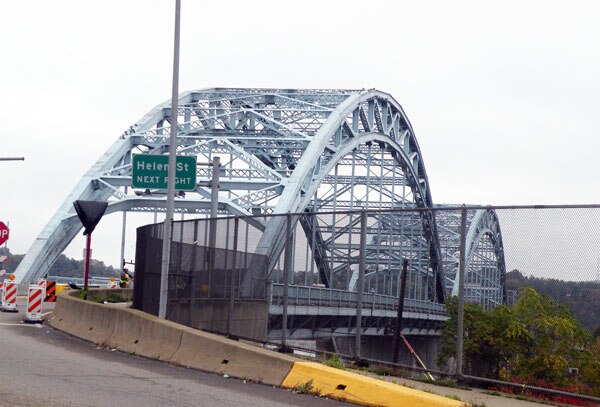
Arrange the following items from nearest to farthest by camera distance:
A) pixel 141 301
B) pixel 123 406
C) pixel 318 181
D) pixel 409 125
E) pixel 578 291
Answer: pixel 123 406 → pixel 578 291 → pixel 141 301 → pixel 318 181 → pixel 409 125

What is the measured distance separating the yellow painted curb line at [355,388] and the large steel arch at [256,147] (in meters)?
31.4

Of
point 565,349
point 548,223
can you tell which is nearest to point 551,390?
point 565,349

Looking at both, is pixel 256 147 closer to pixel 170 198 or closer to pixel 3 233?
pixel 3 233

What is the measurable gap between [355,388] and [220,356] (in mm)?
3452

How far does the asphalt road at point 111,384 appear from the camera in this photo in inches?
440

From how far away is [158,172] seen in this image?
22641 millimetres

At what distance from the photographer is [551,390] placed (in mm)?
11820

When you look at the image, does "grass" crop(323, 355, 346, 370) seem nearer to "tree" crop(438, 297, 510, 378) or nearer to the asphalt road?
the asphalt road

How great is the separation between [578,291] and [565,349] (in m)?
0.81

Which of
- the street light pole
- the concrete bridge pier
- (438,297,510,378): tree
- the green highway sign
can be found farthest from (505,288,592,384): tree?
the green highway sign

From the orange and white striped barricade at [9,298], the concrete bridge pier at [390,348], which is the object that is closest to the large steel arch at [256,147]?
the orange and white striped barricade at [9,298]

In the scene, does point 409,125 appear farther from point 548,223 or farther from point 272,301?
point 548,223

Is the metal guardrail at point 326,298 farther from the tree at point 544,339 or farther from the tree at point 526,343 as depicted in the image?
the tree at point 544,339

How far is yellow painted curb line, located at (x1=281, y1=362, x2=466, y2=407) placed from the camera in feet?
37.1
